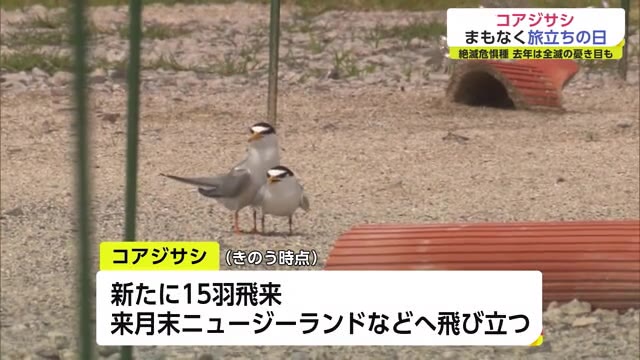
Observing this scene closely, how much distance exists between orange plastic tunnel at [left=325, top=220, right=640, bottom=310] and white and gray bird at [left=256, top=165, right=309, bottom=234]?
79 centimetres

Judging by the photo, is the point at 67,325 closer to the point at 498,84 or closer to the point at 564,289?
the point at 564,289

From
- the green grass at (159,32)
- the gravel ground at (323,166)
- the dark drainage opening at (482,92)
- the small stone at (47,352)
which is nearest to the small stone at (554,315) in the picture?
the gravel ground at (323,166)

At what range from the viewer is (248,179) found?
3521 millimetres

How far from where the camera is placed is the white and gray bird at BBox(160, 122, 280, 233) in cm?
351

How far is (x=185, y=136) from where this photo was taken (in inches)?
201

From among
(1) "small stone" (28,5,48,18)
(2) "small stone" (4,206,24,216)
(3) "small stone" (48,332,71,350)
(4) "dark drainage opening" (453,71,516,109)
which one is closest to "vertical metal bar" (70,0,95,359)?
(3) "small stone" (48,332,71,350)

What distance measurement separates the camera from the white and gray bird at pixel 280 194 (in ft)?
11.3

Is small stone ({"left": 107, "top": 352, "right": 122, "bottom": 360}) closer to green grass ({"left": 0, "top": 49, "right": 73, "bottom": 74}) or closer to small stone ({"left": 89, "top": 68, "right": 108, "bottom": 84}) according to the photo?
small stone ({"left": 89, "top": 68, "right": 108, "bottom": 84})

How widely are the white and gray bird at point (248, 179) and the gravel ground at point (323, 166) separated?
9cm

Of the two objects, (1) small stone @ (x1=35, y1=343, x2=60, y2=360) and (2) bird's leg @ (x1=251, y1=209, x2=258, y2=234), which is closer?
(1) small stone @ (x1=35, y1=343, x2=60, y2=360)

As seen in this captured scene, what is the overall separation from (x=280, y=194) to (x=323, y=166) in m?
1.11

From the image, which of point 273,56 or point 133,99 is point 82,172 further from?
point 273,56

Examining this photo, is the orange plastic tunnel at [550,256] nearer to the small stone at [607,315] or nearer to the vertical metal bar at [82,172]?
the small stone at [607,315]
